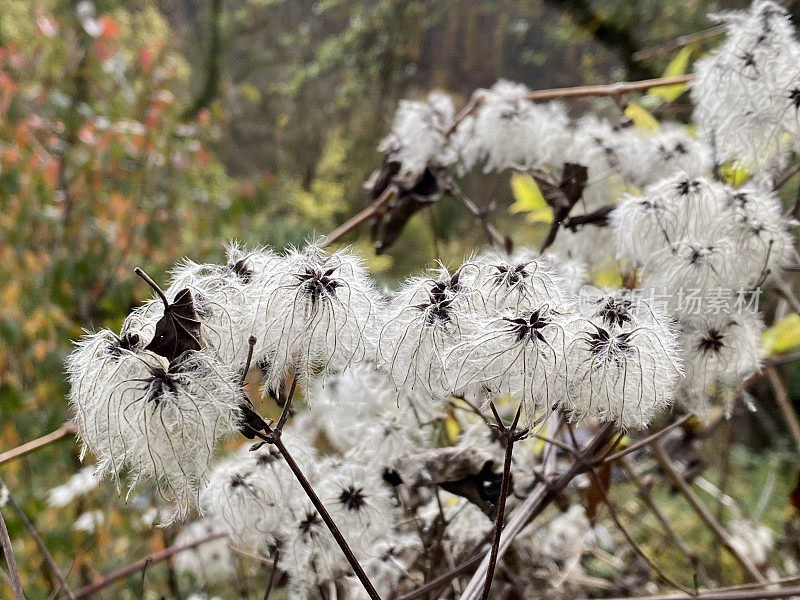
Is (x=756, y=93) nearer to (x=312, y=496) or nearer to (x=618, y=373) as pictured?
(x=618, y=373)

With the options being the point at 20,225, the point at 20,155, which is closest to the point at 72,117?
the point at 20,155

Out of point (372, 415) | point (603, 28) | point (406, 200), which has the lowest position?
point (372, 415)

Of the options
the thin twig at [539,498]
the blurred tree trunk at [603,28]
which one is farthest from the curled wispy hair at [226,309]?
the blurred tree trunk at [603,28]

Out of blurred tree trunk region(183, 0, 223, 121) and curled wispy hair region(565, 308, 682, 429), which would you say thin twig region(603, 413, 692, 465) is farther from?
blurred tree trunk region(183, 0, 223, 121)

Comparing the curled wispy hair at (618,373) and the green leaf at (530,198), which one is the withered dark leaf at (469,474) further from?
the green leaf at (530,198)

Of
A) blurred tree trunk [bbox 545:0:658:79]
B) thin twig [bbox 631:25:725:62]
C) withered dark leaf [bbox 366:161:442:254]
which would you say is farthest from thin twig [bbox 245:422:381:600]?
blurred tree trunk [bbox 545:0:658:79]

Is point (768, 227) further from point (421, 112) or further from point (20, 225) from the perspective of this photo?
point (20, 225)

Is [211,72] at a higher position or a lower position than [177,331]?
lower

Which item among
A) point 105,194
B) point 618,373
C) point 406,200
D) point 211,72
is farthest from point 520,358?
point 211,72
